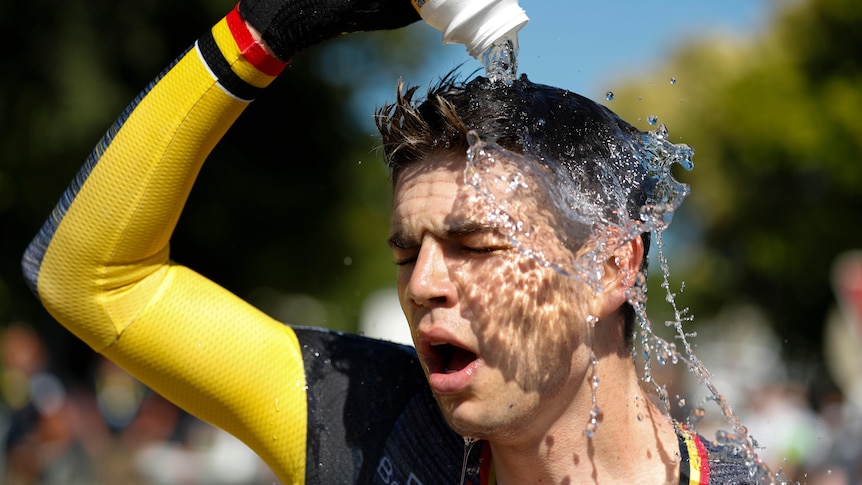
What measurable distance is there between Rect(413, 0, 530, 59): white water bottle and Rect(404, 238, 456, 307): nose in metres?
0.42

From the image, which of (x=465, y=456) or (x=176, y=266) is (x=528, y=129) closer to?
(x=465, y=456)

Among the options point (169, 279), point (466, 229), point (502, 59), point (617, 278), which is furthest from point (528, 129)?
point (169, 279)

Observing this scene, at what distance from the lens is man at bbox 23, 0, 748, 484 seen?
226cm

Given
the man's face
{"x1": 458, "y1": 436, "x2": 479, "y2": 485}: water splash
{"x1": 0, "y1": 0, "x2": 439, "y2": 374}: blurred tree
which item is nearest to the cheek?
the man's face

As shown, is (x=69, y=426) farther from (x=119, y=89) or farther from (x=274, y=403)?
(x=274, y=403)

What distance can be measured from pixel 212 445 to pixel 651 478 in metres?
11.9

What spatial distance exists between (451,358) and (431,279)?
0.21 metres

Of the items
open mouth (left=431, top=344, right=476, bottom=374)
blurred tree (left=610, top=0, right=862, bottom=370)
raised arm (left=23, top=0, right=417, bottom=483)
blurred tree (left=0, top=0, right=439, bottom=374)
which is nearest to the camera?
open mouth (left=431, top=344, right=476, bottom=374)

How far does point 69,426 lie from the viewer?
12.0 metres

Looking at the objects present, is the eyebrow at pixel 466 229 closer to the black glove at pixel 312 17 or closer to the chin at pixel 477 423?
the chin at pixel 477 423

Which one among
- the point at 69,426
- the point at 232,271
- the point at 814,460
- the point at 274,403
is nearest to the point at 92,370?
the point at 232,271

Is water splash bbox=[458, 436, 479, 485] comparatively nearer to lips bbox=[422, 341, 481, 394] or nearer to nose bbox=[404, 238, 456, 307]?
lips bbox=[422, 341, 481, 394]

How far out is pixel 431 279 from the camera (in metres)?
2.26

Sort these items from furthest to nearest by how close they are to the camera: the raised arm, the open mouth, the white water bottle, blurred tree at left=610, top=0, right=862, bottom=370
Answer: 1. blurred tree at left=610, top=0, right=862, bottom=370
2. the raised arm
3. the open mouth
4. the white water bottle
